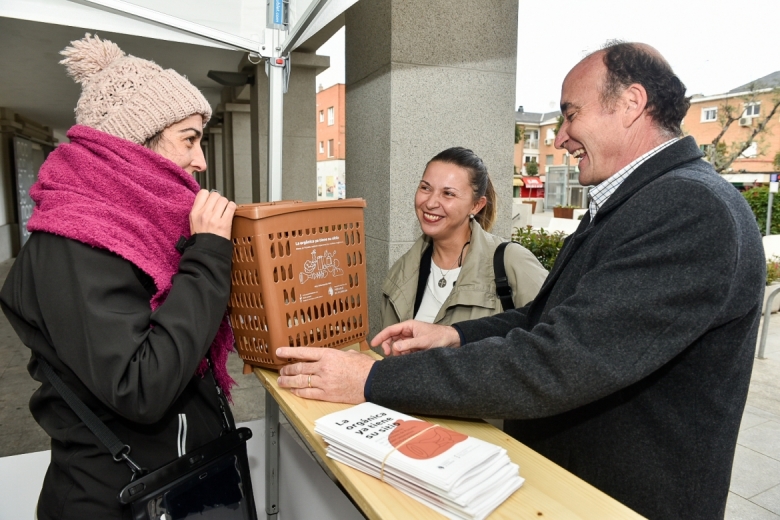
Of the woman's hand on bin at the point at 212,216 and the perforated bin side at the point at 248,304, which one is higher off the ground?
the woman's hand on bin at the point at 212,216

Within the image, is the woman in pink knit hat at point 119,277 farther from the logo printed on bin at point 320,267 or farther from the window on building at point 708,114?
the window on building at point 708,114

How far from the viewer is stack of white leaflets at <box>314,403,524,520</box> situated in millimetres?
980

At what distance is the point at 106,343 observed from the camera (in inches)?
48.7

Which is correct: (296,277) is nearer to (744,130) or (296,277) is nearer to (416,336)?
(416,336)

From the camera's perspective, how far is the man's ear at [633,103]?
1.53 m

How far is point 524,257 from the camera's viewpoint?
2.62m

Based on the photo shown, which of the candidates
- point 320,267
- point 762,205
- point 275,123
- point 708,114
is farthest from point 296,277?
point 708,114

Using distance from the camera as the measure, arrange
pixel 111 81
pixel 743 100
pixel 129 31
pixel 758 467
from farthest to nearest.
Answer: pixel 743 100 < pixel 758 467 < pixel 129 31 < pixel 111 81

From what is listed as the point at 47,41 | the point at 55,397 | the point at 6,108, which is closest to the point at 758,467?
the point at 55,397

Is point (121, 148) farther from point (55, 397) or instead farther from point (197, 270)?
point (55, 397)

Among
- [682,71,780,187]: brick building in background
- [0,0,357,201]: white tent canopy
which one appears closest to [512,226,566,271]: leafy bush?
[0,0,357,201]: white tent canopy

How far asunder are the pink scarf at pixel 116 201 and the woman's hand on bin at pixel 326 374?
40 centimetres

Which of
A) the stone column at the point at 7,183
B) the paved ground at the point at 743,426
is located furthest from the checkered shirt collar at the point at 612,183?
the stone column at the point at 7,183

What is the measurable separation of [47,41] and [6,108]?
26.8ft
